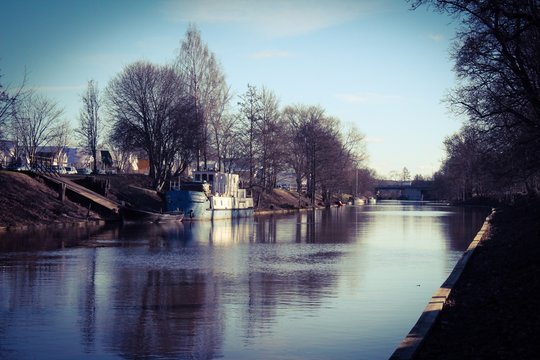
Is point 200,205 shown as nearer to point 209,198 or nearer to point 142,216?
point 209,198

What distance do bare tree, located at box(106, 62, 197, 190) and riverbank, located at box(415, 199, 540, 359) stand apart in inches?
1909

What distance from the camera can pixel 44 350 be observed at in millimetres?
11008

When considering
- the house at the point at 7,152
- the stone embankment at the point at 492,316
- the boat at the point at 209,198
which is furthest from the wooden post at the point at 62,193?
the stone embankment at the point at 492,316

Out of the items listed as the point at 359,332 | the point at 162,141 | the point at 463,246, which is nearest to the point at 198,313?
the point at 359,332

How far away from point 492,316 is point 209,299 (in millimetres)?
6835

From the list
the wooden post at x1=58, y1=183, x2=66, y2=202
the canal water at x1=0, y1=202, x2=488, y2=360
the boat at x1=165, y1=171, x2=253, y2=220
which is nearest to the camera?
the canal water at x1=0, y1=202, x2=488, y2=360

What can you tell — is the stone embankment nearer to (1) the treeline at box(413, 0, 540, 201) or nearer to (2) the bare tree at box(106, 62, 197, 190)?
(1) the treeline at box(413, 0, 540, 201)

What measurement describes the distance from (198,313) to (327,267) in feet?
32.4

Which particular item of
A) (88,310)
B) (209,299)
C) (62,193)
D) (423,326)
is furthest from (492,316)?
(62,193)

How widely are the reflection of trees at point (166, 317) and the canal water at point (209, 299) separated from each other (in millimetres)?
24

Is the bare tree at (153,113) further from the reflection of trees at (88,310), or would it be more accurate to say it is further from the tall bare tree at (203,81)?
the reflection of trees at (88,310)

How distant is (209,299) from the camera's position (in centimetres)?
1620

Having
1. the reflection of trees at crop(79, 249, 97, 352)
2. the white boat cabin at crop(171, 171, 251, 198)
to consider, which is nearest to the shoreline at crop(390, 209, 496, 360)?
the reflection of trees at crop(79, 249, 97, 352)

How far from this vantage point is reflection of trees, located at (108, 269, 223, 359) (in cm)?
1127
